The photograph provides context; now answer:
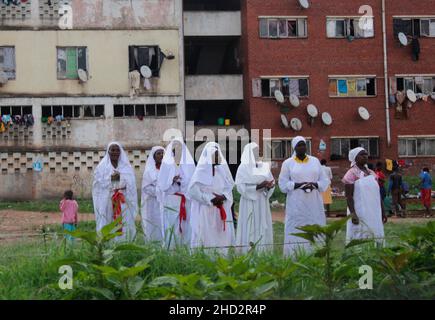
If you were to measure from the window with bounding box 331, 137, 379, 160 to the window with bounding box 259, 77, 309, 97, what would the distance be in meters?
2.50

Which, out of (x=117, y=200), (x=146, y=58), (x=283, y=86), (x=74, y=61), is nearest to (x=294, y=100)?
(x=283, y=86)

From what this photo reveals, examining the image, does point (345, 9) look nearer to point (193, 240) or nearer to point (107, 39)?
point (107, 39)

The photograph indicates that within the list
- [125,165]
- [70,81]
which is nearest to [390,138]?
[70,81]

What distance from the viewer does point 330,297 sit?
5547mm

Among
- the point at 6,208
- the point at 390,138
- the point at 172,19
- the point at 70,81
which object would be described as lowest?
the point at 6,208

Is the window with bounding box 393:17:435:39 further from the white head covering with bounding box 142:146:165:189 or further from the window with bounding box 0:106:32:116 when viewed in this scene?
the white head covering with bounding box 142:146:165:189

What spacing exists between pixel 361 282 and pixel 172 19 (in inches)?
1084

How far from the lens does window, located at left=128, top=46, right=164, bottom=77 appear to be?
32094 mm

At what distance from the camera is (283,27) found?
33.4m

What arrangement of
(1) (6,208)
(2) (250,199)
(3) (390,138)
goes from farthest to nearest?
(3) (390,138), (1) (6,208), (2) (250,199)

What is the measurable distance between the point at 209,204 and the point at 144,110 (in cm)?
2120

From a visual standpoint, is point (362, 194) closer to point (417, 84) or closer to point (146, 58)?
point (146, 58)

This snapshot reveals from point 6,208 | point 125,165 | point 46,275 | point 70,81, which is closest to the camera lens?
point 46,275

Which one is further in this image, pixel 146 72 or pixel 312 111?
pixel 312 111
